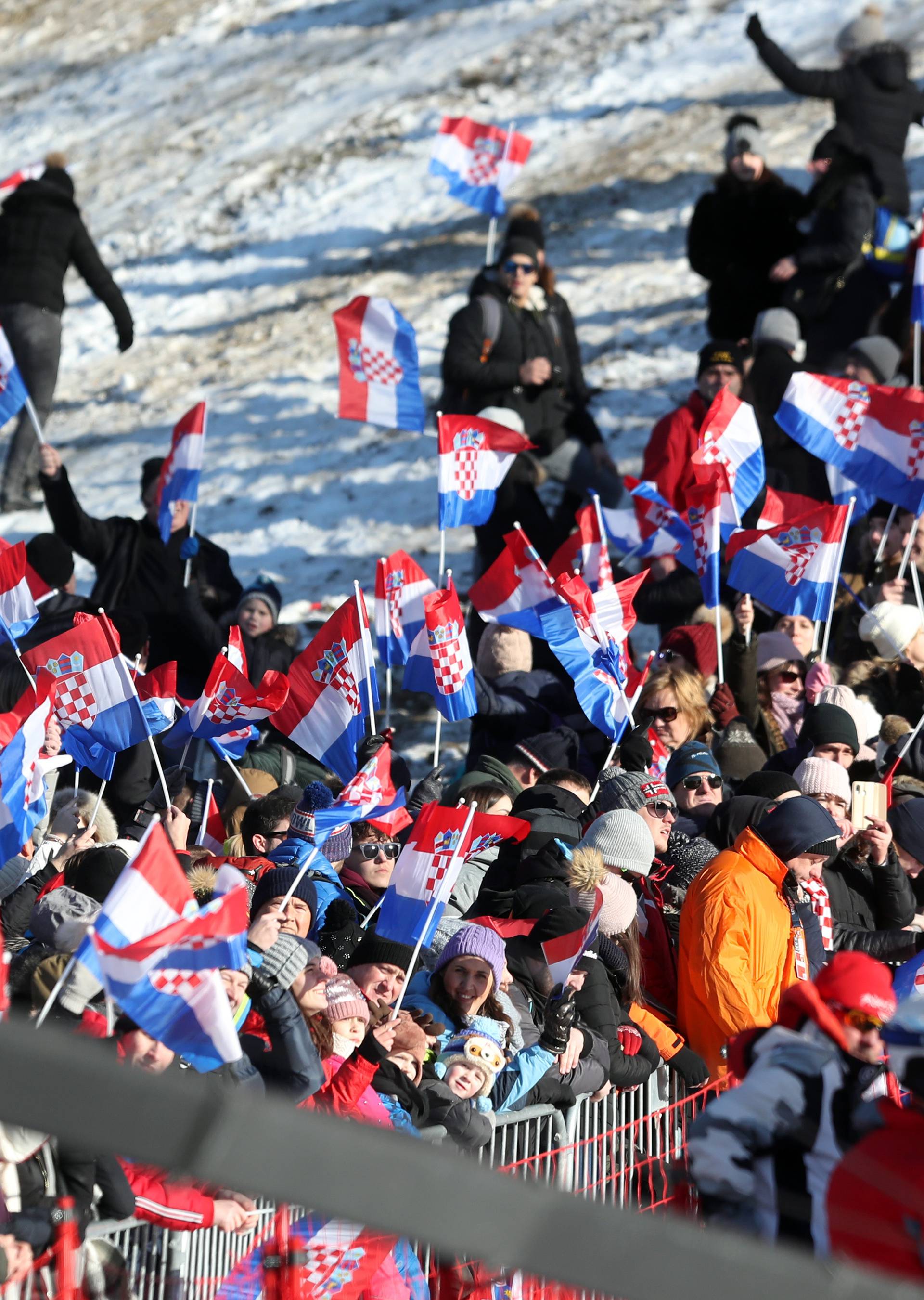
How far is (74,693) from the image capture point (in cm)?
701

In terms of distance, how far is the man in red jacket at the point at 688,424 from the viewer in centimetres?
998

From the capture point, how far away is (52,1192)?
3957 millimetres

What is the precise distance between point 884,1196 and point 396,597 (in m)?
5.64

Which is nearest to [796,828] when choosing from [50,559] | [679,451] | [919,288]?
[679,451]

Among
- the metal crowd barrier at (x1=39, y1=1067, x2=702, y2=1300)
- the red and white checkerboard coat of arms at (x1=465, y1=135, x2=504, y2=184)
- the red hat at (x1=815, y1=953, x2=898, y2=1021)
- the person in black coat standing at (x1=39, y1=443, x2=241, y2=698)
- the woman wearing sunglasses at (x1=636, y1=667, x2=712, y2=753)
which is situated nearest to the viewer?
the red hat at (x1=815, y1=953, x2=898, y2=1021)

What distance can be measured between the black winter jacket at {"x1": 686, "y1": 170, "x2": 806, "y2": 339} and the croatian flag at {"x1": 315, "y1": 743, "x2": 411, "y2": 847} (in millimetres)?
6301

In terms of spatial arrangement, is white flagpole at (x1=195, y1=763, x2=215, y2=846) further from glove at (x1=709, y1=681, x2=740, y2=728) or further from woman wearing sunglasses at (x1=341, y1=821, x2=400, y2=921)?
glove at (x1=709, y1=681, x2=740, y2=728)

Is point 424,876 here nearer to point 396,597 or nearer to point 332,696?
point 332,696

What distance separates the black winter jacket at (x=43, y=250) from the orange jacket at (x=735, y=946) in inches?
293

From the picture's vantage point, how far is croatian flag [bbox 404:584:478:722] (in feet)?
25.8

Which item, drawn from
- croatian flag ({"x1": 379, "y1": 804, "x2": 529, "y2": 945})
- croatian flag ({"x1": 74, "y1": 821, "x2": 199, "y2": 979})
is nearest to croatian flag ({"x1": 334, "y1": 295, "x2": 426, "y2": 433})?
croatian flag ({"x1": 379, "y1": 804, "x2": 529, "y2": 945})

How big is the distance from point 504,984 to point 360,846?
1181 millimetres

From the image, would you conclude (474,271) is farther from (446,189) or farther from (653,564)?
(653,564)

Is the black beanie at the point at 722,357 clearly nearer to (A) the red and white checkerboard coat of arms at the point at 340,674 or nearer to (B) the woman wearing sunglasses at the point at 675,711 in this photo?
(B) the woman wearing sunglasses at the point at 675,711
